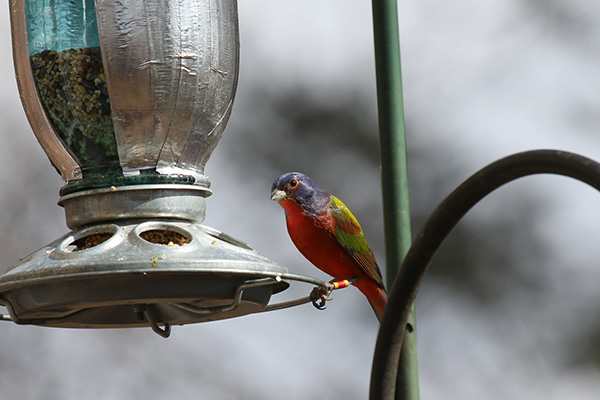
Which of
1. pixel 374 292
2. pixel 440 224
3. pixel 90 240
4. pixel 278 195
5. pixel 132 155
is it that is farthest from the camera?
pixel 374 292

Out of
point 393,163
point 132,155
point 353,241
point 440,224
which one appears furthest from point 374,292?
point 440,224

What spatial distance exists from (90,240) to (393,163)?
2.19 feet

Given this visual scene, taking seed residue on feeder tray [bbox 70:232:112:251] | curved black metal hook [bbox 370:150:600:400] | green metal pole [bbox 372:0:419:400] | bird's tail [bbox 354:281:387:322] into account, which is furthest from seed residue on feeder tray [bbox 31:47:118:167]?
bird's tail [bbox 354:281:387:322]

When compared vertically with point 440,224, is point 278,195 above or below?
below

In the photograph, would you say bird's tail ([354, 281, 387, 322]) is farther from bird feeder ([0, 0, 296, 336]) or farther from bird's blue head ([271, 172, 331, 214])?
bird feeder ([0, 0, 296, 336])

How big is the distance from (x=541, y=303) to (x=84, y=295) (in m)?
4.42

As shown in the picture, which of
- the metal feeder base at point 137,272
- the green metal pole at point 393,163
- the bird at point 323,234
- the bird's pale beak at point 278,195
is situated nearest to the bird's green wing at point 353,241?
the bird at point 323,234

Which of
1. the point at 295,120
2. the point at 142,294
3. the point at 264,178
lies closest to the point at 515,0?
the point at 295,120

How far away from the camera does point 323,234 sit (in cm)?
278

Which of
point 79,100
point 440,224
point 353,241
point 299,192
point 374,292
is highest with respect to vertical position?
point 79,100

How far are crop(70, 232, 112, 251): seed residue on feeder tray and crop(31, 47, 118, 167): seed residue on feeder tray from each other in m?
0.20

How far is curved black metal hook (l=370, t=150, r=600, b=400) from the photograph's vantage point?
4.20 ft

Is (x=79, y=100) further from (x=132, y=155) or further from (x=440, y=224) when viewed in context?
(x=440, y=224)

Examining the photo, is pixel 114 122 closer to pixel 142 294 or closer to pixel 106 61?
pixel 106 61
